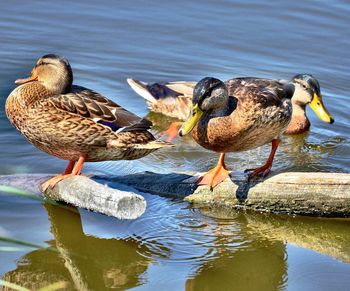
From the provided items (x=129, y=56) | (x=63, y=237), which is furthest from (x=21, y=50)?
(x=63, y=237)

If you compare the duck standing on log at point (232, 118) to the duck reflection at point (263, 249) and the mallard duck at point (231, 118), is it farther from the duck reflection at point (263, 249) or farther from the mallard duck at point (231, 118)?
the duck reflection at point (263, 249)

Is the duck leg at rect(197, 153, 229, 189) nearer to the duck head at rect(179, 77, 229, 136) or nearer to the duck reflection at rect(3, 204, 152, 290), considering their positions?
the duck head at rect(179, 77, 229, 136)

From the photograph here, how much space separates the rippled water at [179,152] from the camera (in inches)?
207

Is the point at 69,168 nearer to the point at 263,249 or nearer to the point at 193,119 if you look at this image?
the point at 193,119

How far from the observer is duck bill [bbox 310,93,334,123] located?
26.9 feet

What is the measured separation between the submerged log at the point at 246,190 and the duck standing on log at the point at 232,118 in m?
0.10

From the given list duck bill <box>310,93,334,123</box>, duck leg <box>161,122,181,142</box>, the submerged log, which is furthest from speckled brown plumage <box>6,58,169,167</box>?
duck bill <box>310,93,334,123</box>

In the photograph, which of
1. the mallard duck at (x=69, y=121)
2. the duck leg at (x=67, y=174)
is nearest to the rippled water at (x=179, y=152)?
the duck leg at (x=67, y=174)

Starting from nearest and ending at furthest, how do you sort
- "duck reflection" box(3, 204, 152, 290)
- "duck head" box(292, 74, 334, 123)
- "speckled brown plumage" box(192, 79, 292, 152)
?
1. "duck reflection" box(3, 204, 152, 290)
2. "speckled brown plumage" box(192, 79, 292, 152)
3. "duck head" box(292, 74, 334, 123)

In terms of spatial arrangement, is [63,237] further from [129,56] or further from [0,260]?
[129,56]

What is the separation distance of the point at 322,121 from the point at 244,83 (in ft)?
8.37

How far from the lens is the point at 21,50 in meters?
9.59

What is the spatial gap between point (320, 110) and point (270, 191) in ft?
8.41

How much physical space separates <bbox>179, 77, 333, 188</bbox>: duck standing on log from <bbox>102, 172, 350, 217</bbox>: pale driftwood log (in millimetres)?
89
